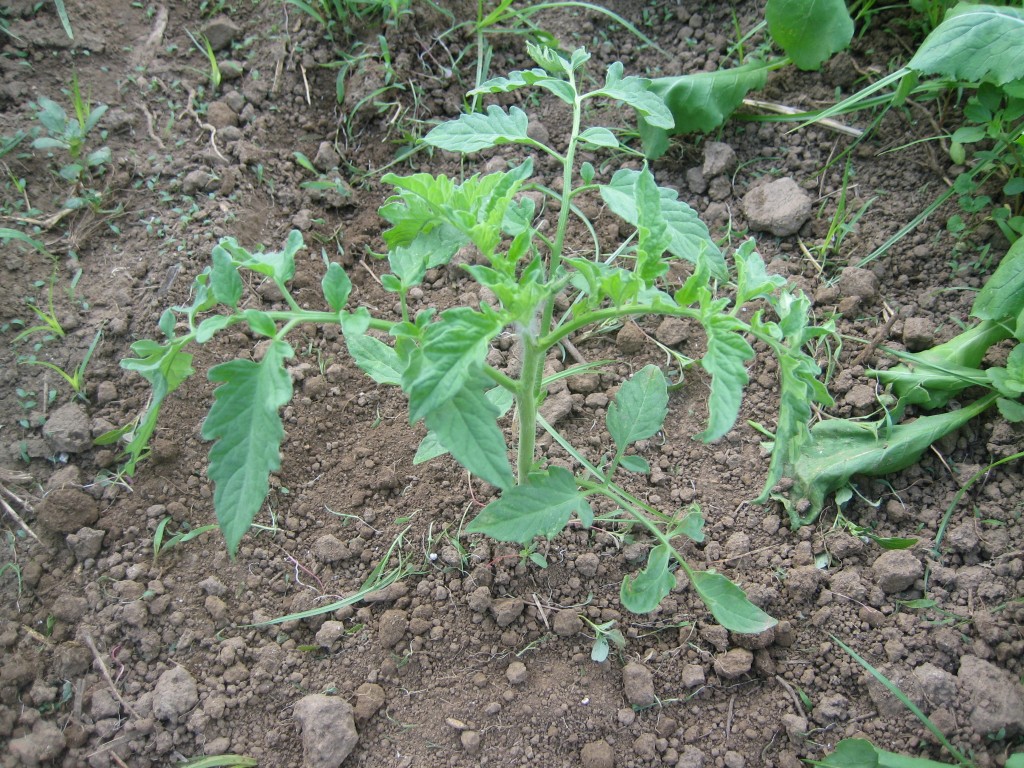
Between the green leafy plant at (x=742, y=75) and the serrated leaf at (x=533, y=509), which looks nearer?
the serrated leaf at (x=533, y=509)

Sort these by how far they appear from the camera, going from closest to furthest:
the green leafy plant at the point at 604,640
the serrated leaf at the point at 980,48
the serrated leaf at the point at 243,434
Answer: the serrated leaf at the point at 243,434, the green leafy plant at the point at 604,640, the serrated leaf at the point at 980,48

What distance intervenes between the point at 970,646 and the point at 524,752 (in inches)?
43.8

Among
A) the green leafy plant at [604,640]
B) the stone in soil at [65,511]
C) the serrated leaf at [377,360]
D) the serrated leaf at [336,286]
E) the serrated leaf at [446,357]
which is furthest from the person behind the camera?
the stone in soil at [65,511]

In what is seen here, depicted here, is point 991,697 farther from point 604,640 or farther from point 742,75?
point 742,75

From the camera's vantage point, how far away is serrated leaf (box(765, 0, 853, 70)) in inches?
104

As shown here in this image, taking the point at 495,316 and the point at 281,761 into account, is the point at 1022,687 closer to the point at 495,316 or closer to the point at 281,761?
the point at 495,316

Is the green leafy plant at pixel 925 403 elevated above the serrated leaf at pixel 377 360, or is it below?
below

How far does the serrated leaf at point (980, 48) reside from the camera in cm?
235

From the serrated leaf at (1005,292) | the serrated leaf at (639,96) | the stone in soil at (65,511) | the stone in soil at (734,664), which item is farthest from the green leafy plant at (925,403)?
the stone in soil at (65,511)

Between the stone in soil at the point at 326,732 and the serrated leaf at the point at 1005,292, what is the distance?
201 cm

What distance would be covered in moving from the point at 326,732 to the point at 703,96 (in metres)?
2.26

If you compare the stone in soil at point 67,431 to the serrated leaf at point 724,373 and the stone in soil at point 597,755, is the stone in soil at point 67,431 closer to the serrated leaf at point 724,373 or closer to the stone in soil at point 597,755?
the stone in soil at point 597,755

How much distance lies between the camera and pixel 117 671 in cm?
194

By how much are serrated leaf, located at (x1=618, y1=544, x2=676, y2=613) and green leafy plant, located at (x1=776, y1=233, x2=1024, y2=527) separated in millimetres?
561
